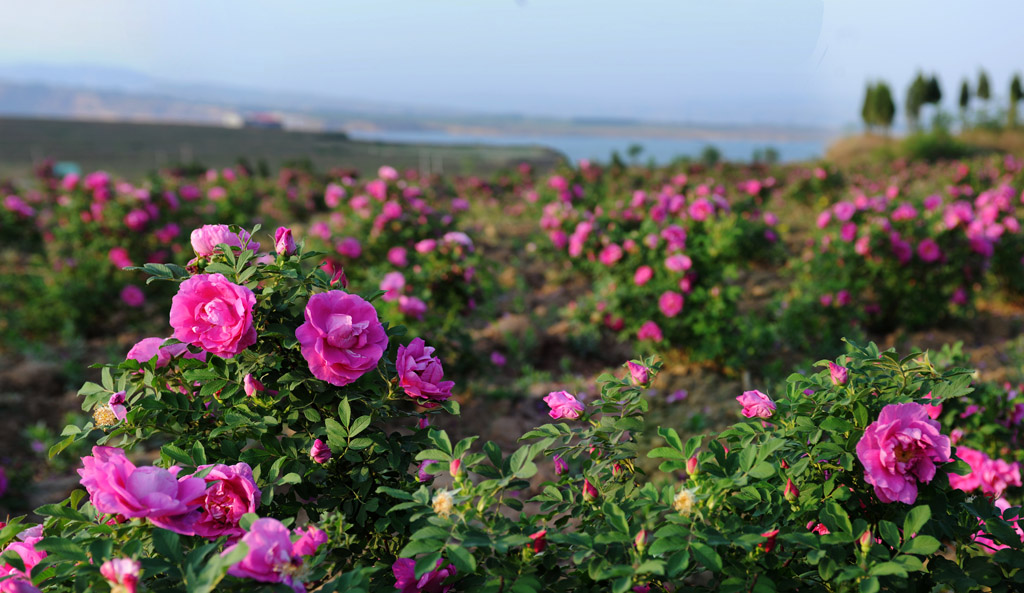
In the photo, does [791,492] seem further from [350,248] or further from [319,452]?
[350,248]

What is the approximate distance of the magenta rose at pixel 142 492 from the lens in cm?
94

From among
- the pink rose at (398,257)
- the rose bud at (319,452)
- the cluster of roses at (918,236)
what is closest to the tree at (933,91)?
the cluster of roses at (918,236)

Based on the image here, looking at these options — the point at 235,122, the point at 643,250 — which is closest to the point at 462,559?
the point at 643,250

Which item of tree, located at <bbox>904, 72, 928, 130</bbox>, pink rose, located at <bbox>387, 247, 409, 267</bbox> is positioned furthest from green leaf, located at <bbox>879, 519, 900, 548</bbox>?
tree, located at <bbox>904, 72, 928, 130</bbox>

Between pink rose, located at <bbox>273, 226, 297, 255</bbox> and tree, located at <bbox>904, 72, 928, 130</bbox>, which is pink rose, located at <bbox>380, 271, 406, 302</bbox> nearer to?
pink rose, located at <bbox>273, 226, 297, 255</bbox>

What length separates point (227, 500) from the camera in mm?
1087

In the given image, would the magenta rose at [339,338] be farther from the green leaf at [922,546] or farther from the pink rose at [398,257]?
the pink rose at [398,257]

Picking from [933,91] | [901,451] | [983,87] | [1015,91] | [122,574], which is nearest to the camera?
[122,574]

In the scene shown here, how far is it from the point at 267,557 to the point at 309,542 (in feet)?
0.26

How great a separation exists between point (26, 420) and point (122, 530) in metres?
3.72

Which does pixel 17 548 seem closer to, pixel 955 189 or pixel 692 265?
pixel 692 265

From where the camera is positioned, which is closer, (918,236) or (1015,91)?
(918,236)

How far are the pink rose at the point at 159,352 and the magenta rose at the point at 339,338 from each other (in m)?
0.31

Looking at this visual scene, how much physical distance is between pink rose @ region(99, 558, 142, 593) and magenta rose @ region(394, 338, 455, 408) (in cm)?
50
